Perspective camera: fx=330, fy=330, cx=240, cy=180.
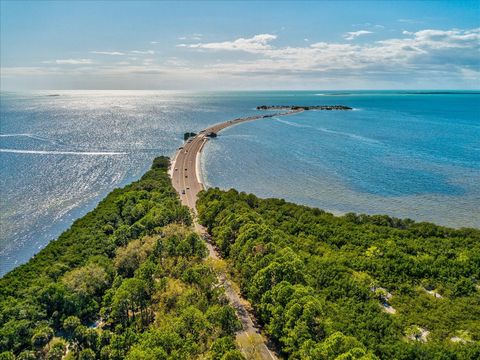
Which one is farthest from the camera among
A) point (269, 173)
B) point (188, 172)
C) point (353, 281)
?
point (269, 173)

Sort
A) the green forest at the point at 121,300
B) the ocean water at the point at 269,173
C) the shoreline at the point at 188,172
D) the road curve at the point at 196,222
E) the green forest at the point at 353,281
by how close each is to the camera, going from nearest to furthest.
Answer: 1. the green forest at the point at 121,300
2. the green forest at the point at 353,281
3. the road curve at the point at 196,222
4. the ocean water at the point at 269,173
5. the shoreline at the point at 188,172

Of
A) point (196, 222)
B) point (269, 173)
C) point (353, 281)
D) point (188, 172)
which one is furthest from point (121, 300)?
point (269, 173)

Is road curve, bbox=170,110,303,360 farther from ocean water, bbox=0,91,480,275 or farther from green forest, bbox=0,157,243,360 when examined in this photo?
ocean water, bbox=0,91,480,275

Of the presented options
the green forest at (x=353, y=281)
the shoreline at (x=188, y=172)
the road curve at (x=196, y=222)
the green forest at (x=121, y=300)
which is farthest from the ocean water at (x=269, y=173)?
the green forest at (x=353, y=281)

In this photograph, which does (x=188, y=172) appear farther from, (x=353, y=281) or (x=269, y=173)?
(x=353, y=281)

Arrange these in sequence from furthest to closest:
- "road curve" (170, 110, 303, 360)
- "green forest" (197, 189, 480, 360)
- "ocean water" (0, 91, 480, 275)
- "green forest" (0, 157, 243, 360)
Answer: "ocean water" (0, 91, 480, 275), "road curve" (170, 110, 303, 360), "green forest" (197, 189, 480, 360), "green forest" (0, 157, 243, 360)

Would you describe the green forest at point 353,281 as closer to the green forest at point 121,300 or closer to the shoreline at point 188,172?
the green forest at point 121,300

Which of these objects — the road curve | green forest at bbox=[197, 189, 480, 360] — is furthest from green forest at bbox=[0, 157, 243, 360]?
green forest at bbox=[197, 189, 480, 360]
